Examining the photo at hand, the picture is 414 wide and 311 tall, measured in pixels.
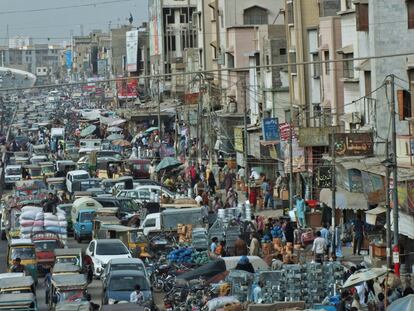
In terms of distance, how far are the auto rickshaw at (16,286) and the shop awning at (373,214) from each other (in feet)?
32.3

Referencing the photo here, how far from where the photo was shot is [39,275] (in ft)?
126

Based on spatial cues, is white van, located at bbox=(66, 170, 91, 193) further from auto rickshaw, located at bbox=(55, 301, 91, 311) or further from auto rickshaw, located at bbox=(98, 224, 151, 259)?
auto rickshaw, located at bbox=(55, 301, 91, 311)

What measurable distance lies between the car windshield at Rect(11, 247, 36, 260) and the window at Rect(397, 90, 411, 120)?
34.4 ft

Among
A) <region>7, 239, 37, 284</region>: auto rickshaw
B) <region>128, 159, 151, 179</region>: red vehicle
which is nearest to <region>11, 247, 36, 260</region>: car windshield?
<region>7, 239, 37, 284</region>: auto rickshaw

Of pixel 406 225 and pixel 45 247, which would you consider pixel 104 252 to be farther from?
pixel 406 225

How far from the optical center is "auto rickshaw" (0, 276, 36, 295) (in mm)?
30078

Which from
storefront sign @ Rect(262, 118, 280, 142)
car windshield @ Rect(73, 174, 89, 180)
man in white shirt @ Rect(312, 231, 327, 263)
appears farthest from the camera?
car windshield @ Rect(73, 174, 89, 180)

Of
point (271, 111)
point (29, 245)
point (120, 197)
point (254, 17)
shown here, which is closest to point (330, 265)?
point (29, 245)

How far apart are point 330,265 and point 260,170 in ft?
101

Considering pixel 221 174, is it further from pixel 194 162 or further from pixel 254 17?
pixel 254 17

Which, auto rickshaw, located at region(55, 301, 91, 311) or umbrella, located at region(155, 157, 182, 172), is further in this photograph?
umbrella, located at region(155, 157, 182, 172)

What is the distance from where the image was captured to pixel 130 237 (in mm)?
40969

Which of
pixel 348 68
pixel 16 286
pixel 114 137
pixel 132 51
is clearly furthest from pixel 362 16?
pixel 132 51

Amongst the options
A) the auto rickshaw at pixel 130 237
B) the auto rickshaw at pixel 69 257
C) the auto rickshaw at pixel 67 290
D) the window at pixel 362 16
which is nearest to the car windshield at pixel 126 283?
the auto rickshaw at pixel 67 290
